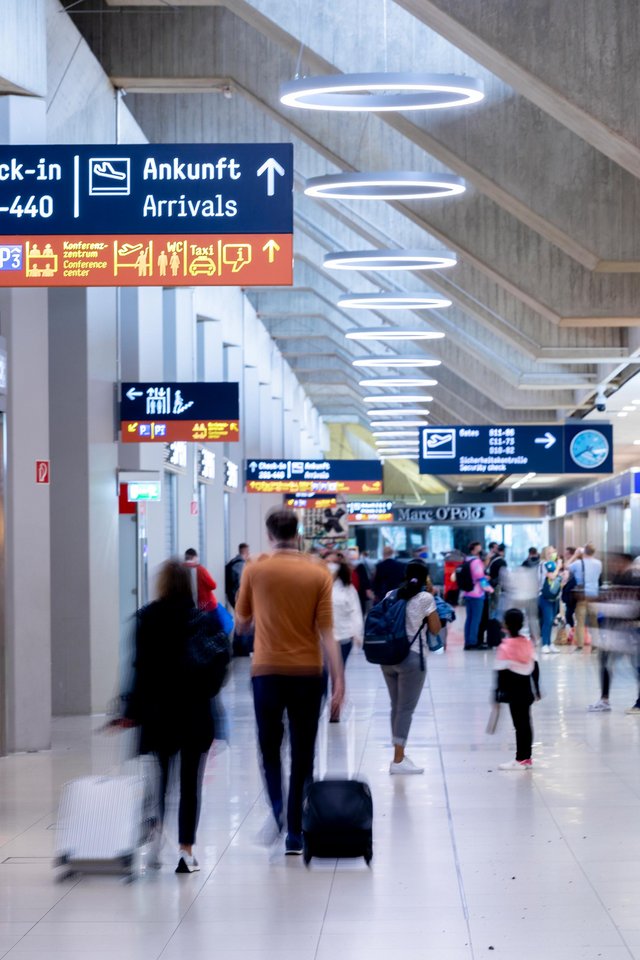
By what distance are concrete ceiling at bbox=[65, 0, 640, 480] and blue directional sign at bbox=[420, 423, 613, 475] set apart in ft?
4.02

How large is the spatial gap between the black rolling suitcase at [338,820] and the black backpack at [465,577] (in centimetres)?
1785

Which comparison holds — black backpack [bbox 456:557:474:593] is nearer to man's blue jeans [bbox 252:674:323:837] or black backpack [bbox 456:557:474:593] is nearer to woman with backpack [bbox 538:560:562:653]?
woman with backpack [bbox 538:560:562:653]

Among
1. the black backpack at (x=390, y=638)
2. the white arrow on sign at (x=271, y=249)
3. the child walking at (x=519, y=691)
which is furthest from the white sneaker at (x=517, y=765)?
the white arrow on sign at (x=271, y=249)

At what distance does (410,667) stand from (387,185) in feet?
22.3

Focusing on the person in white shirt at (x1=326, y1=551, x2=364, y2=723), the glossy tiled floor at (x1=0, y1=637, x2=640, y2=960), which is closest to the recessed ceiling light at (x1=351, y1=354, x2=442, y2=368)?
the person in white shirt at (x1=326, y1=551, x2=364, y2=723)

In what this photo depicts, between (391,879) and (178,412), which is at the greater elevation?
(178,412)

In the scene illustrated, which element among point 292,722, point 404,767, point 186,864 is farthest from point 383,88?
point 186,864

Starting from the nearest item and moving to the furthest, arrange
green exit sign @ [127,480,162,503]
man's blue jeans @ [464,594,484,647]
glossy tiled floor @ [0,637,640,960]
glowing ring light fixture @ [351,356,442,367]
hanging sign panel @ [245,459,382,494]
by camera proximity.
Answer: glossy tiled floor @ [0,637,640,960] → green exit sign @ [127,480,162,503] → man's blue jeans @ [464,594,484,647] → glowing ring light fixture @ [351,356,442,367] → hanging sign panel @ [245,459,382,494]

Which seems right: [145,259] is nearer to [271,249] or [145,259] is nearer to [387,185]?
[271,249]

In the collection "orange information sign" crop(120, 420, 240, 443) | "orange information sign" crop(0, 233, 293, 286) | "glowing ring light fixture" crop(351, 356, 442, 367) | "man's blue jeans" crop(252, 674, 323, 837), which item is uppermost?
"glowing ring light fixture" crop(351, 356, 442, 367)

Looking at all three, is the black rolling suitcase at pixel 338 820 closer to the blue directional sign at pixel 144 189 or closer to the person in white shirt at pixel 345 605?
the blue directional sign at pixel 144 189

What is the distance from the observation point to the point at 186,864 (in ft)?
25.7

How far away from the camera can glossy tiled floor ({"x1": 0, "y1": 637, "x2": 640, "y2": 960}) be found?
6.36 meters

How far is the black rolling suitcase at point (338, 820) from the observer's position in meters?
7.78
